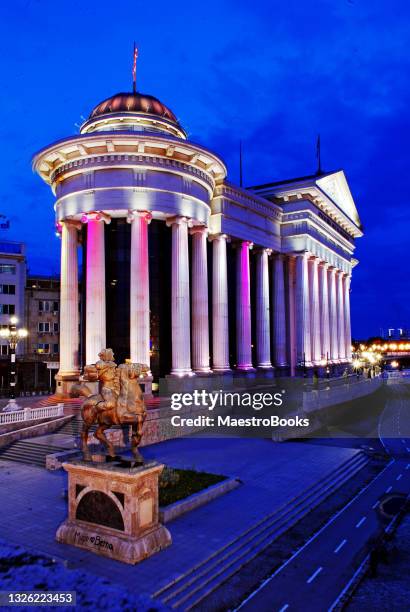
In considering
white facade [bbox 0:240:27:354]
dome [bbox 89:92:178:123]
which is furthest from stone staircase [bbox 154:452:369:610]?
white facade [bbox 0:240:27:354]

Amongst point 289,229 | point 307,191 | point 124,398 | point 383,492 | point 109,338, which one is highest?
point 307,191

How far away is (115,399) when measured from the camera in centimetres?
1405

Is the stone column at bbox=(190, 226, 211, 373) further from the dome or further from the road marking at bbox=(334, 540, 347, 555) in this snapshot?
the road marking at bbox=(334, 540, 347, 555)

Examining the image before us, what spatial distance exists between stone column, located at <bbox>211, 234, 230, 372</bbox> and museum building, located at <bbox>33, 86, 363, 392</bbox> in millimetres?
90

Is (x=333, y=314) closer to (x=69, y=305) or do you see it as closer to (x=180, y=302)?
(x=180, y=302)

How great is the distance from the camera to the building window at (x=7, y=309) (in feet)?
201

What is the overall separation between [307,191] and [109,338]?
25240 millimetres

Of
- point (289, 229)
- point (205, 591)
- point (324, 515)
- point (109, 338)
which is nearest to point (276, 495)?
point (324, 515)

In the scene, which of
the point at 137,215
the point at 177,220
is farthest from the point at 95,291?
the point at 177,220

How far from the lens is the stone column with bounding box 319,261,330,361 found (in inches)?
2228

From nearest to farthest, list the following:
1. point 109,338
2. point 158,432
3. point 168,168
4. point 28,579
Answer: point 28,579
point 158,432
point 168,168
point 109,338

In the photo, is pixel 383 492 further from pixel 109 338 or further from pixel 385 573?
pixel 109 338

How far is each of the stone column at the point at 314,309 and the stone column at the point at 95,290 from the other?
26372mm

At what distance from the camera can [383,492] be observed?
21.2m
